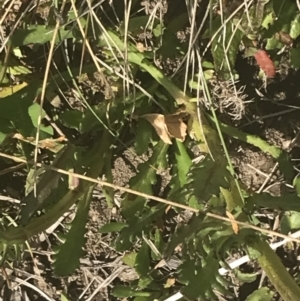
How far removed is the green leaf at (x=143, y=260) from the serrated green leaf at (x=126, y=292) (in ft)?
0.15

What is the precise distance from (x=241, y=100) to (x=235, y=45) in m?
0.19

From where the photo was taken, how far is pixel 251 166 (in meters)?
1.68

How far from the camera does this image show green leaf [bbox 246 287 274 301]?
1.62 m

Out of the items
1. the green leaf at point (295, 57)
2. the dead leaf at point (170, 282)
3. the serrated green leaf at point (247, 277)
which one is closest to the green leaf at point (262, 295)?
the serrated green leaf at point (247, 277)

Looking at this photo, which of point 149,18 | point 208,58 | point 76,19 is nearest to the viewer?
point 76,19

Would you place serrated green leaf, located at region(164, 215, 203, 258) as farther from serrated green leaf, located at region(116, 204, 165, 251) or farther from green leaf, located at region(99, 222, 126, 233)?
green leaf, located at region(99, 222, 126, 233)

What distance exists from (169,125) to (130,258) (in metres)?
0.40

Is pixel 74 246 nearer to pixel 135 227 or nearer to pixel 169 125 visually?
pixel 135 227

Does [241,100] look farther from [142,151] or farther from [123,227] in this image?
[123,227]

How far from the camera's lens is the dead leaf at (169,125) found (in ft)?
Result: 4.97

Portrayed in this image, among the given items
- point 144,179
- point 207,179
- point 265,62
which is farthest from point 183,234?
point 265,62

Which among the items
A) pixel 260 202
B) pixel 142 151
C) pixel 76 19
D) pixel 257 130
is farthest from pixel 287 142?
pixel 76 19

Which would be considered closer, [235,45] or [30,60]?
[235,45]

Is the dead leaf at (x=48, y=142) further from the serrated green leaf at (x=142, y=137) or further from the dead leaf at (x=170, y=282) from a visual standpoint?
the dead leaf at (x=170, y=282)
